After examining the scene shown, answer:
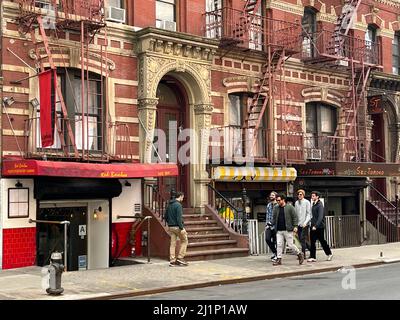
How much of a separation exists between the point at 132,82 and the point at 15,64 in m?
3.68

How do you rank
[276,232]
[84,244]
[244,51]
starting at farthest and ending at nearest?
[244,51] < [84,244] < [276,232]

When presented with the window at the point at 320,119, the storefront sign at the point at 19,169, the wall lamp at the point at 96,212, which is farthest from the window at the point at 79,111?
the window at the point at 320,119

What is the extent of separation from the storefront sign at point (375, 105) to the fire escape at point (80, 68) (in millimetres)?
11857

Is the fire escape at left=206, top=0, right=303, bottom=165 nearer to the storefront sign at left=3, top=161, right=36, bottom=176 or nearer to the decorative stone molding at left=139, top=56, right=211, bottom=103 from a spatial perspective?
the decorative stone molding at left=139, top=56, right=211, bottom=103

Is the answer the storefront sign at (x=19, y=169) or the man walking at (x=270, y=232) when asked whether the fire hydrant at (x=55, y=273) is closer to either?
the storefront sign at (x=19, y=169)

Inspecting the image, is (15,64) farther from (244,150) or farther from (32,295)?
(244,150)

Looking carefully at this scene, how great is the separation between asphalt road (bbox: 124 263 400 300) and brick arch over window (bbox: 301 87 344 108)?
9.75m

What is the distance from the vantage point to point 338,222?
21328 mm

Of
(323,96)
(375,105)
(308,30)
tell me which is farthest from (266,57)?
(375,105)

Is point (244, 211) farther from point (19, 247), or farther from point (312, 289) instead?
point (19, 247)

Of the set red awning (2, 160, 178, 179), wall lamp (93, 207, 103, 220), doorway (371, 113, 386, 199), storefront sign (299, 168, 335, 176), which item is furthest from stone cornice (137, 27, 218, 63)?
doorway (371, 113, 386, 199)

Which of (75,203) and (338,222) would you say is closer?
(75,203)

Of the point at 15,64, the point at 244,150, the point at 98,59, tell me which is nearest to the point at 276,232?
the point at 244,150

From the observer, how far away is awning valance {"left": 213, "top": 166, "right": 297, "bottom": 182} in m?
19.3
